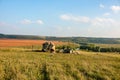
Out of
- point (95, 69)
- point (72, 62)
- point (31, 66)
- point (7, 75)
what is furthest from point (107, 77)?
point (7, 75)

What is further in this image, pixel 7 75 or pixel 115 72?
pixel 115 72

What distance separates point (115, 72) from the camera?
30.5 m

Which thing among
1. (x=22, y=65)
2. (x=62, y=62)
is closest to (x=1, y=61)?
(x=22, y=65)

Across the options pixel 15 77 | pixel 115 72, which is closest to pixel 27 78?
pixel 15 77

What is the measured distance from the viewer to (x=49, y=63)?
30109mm

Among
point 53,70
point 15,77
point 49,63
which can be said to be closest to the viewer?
point 15,77

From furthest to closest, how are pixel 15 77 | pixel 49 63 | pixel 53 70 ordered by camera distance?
pixel 49 63 < pixel 53 70 < pixel 15 77

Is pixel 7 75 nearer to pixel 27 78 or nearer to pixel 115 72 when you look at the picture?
pixel 27 78

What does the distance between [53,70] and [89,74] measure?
439 cm

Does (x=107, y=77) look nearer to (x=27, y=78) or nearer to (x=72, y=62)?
(x=72, y=62)

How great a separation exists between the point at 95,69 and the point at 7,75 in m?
11.0

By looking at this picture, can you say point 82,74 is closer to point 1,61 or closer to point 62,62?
point 62,62

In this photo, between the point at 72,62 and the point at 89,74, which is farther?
the point at 72,62

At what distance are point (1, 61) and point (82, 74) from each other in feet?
32.1
